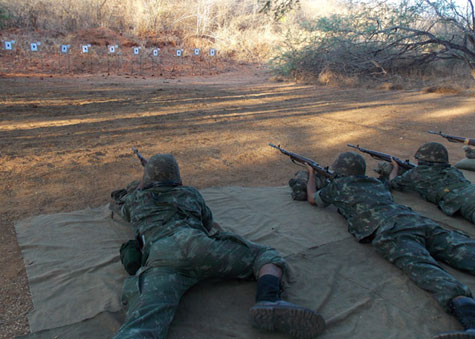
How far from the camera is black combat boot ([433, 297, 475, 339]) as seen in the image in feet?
6.36

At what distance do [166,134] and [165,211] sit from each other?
4.09m

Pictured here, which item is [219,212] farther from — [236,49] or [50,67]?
[236,49]

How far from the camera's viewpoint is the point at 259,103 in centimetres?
1045

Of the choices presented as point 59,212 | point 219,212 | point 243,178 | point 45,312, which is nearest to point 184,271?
point 45,312

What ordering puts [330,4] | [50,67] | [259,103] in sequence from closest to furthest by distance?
[259,103] < [50,67] < [330,4]

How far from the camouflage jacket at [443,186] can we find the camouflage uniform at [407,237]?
89 centimetres

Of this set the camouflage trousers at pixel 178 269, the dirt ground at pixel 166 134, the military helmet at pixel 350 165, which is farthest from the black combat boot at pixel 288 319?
the military helmet at pixel 350 165

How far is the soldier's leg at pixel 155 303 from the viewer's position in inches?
74.5

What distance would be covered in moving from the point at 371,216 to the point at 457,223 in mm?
1212

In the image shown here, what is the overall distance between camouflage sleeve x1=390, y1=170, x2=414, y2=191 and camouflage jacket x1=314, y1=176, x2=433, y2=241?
998mm

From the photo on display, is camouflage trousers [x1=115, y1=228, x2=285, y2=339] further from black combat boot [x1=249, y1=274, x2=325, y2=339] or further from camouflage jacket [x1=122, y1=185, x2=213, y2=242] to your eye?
black combat boot [x1=249, y1=274, x2=325, y2=339]

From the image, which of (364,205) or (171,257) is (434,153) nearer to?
(364,205)

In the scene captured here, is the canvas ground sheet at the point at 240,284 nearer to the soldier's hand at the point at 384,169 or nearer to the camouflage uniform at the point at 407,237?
the camouflage uniform at the point at 407,237

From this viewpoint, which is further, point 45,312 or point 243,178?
point 243,178
